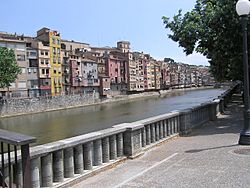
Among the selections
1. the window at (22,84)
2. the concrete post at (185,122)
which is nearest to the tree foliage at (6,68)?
the window at (22,84)

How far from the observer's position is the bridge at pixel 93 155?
17.1 ft

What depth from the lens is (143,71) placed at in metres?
142

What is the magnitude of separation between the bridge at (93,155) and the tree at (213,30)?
5399 millimetres

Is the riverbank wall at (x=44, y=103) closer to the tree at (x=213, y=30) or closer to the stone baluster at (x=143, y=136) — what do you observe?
the tree at (x=213, y=30)

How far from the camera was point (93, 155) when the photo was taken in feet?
25.0

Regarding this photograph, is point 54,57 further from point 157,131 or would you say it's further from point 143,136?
point 143,136

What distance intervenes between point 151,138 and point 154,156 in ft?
4.14

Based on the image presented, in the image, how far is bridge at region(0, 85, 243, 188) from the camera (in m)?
5.22

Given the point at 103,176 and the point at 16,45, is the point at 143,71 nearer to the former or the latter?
the point at 16,45

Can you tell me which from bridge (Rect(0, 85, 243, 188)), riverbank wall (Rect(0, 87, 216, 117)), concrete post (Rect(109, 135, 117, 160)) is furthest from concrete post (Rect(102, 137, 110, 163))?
riverbank wall (Rect(0, 87, 216, 117))

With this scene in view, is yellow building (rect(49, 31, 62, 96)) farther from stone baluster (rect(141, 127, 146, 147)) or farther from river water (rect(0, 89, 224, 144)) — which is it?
stone baluster (rect(141, 127, 146, 147))

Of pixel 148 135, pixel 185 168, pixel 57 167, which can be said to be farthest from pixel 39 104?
pixel 57 167

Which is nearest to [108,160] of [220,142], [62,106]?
[220,142]

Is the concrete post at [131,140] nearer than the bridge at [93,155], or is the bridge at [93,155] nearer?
the bridge at [93,155]
